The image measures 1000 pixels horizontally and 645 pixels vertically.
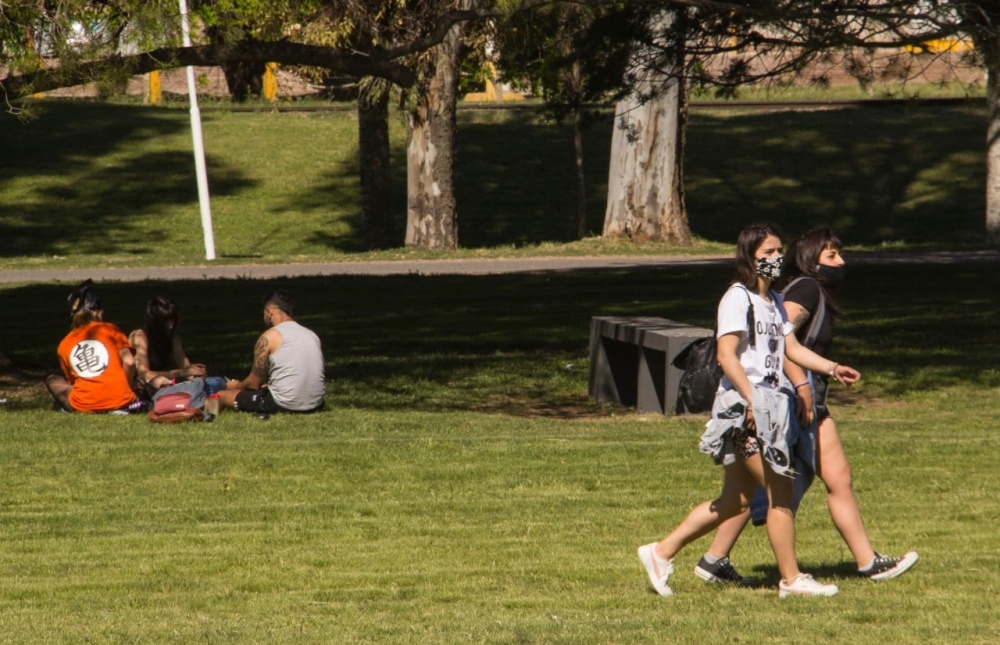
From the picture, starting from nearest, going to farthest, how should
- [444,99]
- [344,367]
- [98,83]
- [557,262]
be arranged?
[98,83] < [344,367] < [557,262] < [444,99]

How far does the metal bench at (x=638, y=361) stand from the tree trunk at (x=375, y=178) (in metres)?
16.2

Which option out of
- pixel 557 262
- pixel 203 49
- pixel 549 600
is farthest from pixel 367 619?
pixel 557 262

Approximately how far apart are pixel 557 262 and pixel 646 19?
30.8 feet

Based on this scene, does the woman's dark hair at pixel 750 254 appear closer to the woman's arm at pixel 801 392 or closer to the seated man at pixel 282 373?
the woman's arm at pixel 801 392

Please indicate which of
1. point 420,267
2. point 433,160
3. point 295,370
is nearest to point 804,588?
point 295,370

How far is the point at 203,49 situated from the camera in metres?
11.4

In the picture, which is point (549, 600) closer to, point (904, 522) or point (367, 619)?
point (367, 619)

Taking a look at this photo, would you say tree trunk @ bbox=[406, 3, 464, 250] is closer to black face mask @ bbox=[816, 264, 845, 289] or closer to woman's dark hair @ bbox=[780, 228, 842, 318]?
woman's dark hair @ bbox=[780, 228, 842, 318]

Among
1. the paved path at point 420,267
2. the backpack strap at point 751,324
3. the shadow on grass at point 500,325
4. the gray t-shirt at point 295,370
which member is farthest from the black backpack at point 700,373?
the paved path at point 420,267

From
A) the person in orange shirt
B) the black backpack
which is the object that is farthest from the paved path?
the black backpack

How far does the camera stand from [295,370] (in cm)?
1111

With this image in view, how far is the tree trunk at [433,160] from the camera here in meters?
26.5

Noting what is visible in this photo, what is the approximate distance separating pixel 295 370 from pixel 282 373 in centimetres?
Answer: 11

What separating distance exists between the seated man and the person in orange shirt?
2.36ft
